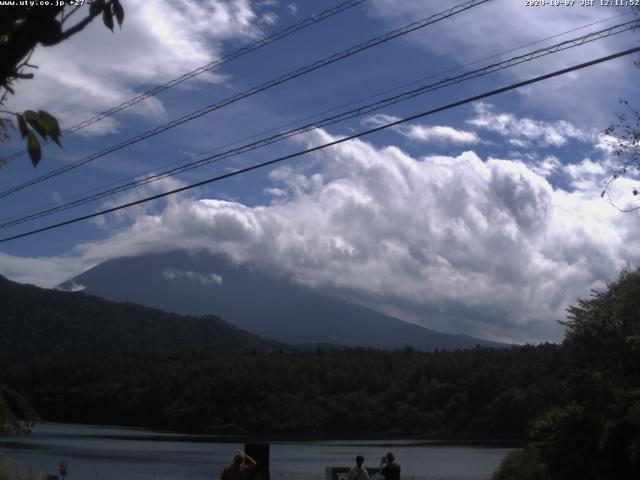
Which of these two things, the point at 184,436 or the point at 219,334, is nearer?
the point at 184,436

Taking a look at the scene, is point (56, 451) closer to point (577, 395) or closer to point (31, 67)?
point (577, 395)

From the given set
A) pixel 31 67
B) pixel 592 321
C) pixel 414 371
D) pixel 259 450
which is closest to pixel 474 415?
pixel 414 371

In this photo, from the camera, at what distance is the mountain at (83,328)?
138 metres

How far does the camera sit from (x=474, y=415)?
83.5 meters

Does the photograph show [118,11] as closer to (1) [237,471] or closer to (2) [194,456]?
(1) [237,471]

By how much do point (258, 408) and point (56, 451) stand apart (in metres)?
31.5

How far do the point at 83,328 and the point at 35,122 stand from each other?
154 meters

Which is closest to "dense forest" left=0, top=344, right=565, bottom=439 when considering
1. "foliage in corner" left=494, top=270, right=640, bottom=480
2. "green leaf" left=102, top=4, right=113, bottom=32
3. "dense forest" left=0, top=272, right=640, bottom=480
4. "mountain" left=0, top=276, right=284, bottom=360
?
"dense forest" left=0, top=272, right=640, bottom=480

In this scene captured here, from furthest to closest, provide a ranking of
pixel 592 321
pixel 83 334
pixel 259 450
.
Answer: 1. pixel 83 334
2. pixel 592 321
3. pixel 259 450

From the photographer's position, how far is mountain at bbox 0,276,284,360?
138m

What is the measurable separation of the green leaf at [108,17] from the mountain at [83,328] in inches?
5072

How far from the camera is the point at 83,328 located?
150875mm

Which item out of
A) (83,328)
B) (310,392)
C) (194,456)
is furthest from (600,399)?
(83,328)

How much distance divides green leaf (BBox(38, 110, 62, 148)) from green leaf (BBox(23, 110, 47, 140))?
1cm
